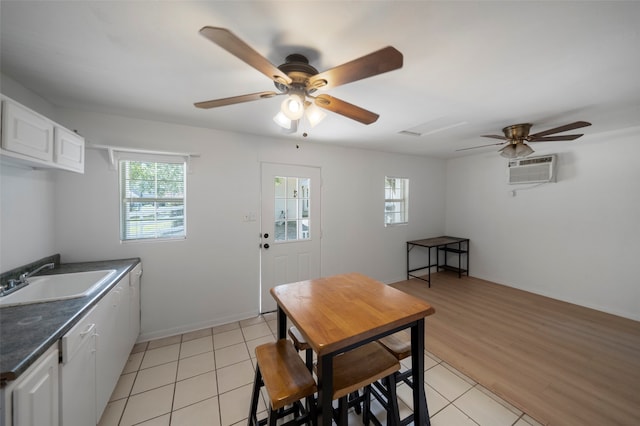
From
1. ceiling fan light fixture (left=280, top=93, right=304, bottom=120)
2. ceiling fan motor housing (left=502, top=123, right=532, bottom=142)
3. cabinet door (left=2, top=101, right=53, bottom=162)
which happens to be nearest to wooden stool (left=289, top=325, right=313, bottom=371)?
ceiling fan light fixture (left=280, top=93, right=304, bottom=120)

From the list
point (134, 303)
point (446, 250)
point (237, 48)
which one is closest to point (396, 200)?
point (446, 250)

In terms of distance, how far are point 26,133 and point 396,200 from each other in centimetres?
440

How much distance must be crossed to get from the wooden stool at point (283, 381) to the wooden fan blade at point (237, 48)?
58.7 inches

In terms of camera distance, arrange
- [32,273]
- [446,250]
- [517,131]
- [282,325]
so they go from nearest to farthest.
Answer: [282,325]
[32,273]
[517,131]
[446,250]

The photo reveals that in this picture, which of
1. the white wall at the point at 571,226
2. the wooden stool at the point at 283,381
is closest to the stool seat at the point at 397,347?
the wooden stool at the point at 283,381

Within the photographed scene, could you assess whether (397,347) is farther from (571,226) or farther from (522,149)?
(571,226)

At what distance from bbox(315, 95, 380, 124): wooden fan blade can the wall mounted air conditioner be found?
3.53 meters

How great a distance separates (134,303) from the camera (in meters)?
2.23

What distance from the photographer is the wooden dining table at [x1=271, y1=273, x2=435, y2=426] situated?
3.50 feet

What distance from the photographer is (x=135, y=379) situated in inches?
76.1

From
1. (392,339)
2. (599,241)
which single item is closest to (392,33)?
(392,339)

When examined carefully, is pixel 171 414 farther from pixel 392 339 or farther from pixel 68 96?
pixel 68 96

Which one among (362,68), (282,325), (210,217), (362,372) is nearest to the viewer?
(362,68)

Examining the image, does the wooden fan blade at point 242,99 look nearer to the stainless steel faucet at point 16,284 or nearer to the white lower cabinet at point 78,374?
the white lower cabinet at point 78,374
